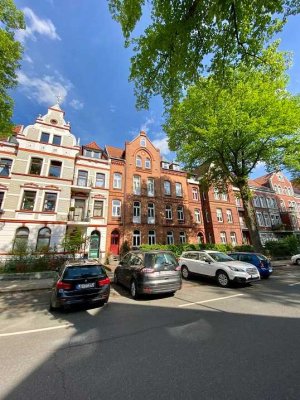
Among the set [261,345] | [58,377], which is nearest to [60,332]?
[58,377]

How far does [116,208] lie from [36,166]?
9.45 m

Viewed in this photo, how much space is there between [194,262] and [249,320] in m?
6.99

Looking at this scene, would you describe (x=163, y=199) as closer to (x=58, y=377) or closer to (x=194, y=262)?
(x=194, y=262)

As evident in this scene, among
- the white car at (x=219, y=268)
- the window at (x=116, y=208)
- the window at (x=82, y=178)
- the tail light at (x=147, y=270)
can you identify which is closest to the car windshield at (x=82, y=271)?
the tail light at (x=147, y=270)

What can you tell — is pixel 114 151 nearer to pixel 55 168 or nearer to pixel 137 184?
pixel 137 184

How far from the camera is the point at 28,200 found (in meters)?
19.6

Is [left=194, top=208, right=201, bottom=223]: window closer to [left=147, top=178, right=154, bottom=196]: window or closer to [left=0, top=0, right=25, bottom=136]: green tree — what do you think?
[left=147, top=178, right=154, bottom=196]: window

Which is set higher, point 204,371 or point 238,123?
point 238,123

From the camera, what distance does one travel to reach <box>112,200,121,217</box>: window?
78.0 feet

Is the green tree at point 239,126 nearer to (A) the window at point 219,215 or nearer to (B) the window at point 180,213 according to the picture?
(B) the window at point 180,213

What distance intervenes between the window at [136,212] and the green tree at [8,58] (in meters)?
14.8

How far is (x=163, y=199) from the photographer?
2725 cm

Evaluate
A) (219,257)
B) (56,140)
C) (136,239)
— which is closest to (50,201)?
(56,140)

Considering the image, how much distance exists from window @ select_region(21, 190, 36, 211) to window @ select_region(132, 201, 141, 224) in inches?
424
